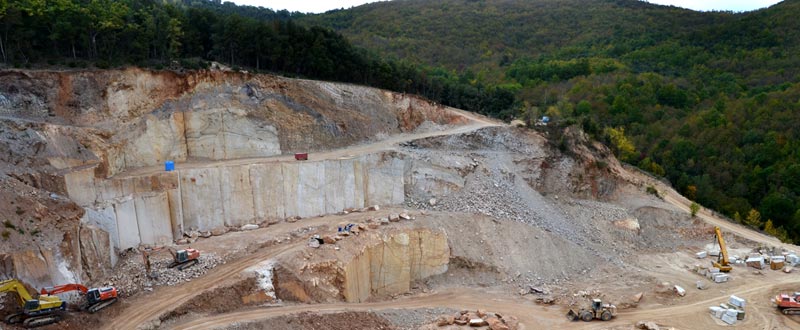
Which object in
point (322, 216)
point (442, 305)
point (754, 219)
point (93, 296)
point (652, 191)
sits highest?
point (93, 296)

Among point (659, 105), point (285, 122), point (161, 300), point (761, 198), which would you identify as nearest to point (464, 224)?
point (285, 122)

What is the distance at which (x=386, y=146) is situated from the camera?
1419 inches

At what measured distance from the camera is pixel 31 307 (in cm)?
1864

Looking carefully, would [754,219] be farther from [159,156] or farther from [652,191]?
[159,156]

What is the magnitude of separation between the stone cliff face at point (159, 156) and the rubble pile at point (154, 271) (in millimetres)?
884

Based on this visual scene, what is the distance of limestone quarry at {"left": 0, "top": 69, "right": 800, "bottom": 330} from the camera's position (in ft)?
74.0

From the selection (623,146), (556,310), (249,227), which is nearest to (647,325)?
(556,310)

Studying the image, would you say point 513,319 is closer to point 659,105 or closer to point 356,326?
point 356,326

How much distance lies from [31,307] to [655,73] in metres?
75.5

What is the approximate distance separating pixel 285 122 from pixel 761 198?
43924mm

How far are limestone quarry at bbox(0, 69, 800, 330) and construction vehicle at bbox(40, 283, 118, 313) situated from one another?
34 centimetres

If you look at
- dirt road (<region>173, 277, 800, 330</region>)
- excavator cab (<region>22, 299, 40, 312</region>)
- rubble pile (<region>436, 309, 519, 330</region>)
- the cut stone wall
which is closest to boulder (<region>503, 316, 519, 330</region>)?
rubble pile (<region>436, 309, 519, 330</region>)

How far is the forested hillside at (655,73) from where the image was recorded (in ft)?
168

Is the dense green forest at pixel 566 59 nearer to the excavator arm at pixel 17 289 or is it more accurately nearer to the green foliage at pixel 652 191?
the green foliage at pixel 652 191
